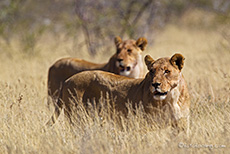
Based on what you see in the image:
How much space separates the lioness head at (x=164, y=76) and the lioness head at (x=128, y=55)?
2366 mm

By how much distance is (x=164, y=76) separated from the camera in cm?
437

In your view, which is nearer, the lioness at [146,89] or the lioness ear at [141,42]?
the lioness at [146,89]

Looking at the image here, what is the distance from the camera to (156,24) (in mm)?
16328

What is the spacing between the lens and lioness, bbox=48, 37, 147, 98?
7.02m

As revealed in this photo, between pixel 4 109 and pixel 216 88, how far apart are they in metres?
3.64

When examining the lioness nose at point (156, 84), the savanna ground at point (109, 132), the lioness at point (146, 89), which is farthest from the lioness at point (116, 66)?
the lioness nose at point (156, 84)

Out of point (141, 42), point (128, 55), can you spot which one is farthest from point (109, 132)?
point (141, 42)

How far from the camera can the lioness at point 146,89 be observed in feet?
14.4

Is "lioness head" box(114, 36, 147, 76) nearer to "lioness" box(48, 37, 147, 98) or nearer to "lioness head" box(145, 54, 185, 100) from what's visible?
"lioness" box(48, 37, 147, 98)

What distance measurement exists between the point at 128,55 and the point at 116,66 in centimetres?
28

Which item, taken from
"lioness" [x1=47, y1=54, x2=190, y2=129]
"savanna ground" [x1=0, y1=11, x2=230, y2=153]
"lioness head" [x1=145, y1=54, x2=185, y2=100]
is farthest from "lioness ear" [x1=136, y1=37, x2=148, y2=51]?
"lioness head" [x1=145, y1=54, x2=185, y2=100]

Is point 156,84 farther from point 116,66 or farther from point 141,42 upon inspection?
point 141,42

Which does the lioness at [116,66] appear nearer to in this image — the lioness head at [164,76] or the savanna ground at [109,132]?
the savanna ground at [109,132]

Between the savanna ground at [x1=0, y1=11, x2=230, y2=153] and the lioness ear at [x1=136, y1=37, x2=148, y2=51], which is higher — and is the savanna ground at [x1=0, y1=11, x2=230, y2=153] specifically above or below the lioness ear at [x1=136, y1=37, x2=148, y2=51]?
below
